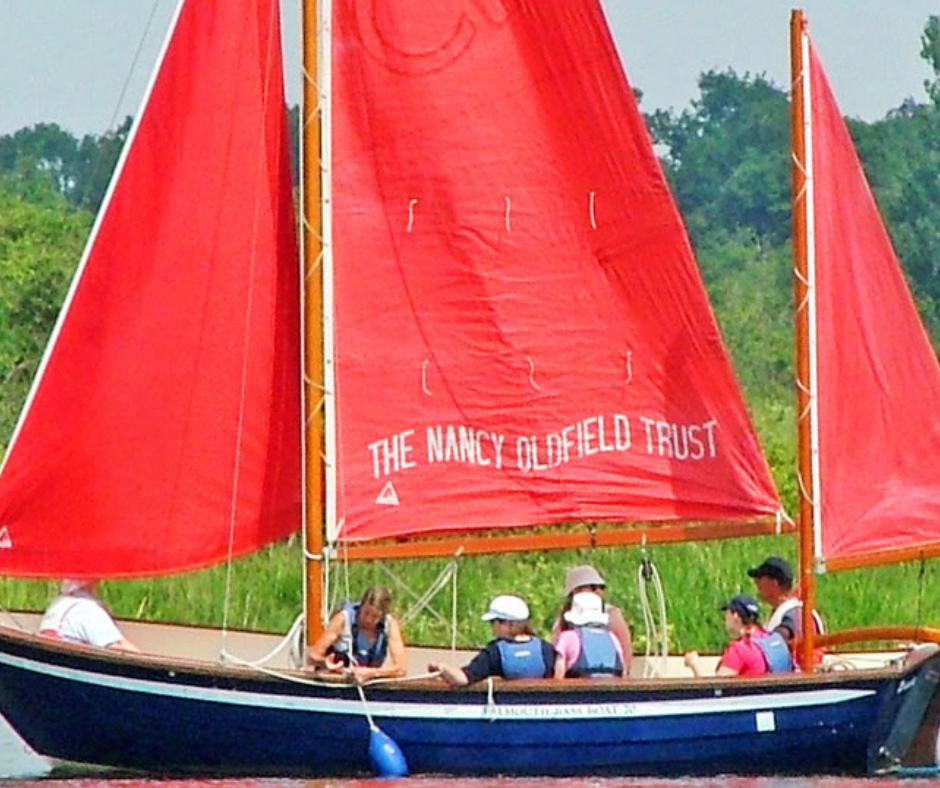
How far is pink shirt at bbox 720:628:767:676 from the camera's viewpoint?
59.0 ft

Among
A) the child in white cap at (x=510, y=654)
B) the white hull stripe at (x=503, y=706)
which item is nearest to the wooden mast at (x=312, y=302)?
the white hull stripe at (x=503, y=706)

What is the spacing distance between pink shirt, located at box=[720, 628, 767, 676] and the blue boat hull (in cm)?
35

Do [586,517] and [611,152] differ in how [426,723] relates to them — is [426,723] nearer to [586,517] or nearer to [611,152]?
[586,517]

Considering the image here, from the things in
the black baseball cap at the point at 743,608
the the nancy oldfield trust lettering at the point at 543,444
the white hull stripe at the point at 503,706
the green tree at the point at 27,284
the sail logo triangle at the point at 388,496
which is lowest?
the white hull stripe at the point at 503,706

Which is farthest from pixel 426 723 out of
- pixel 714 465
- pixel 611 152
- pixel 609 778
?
pixel 611 152

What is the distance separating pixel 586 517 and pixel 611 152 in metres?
2.02

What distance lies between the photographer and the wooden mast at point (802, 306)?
18.1 meters

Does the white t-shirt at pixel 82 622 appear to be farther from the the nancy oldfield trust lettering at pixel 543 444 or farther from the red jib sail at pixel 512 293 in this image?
the the nancy oldfield trust lettering at pixel 543 444

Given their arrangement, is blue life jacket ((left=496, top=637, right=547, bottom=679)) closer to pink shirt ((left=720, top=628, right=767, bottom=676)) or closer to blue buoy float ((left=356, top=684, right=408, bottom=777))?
blue buoy float ((left=356, top=684, right=408, bottom=777))

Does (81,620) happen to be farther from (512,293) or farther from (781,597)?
(781,597)

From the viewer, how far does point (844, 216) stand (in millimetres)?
18641

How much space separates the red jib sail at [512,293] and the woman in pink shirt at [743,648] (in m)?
0.54

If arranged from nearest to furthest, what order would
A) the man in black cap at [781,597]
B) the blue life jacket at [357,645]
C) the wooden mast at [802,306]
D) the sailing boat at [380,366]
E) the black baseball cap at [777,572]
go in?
the blue life jacket at [357,645], the sailing boat at [380,366], the wooden mast at [802,306], the man in black cap at [781,597], the black baseball cap at [777,572]

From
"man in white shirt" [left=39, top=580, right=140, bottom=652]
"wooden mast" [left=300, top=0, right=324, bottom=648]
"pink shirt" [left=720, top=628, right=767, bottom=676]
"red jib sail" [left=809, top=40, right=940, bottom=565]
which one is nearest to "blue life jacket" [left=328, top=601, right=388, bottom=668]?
"wooden mast" [left=300, top=0, right=324, bottom=648]
